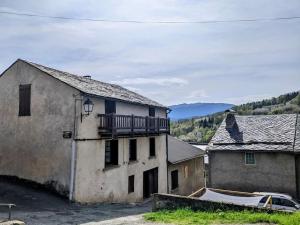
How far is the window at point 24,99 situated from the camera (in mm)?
19875

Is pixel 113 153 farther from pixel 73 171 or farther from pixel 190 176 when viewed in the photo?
pixel 190 176

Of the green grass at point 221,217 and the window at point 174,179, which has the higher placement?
the green grass at point 221,217

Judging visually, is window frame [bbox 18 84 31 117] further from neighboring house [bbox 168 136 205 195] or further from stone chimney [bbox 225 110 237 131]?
stone chimney [bbox 225 110 237 131]

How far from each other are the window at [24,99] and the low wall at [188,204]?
10347 mm

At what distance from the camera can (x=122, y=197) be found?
22125 millimetres

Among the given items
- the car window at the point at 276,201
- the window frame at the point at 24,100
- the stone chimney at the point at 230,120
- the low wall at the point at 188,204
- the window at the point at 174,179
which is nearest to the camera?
the low wall at the point at 188,204

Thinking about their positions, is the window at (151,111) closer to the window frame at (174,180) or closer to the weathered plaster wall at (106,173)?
the weathered plaster wall at (106,173)

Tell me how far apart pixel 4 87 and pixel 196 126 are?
92505 mm

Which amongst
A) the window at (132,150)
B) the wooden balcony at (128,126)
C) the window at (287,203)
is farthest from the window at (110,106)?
the window at (287,203)

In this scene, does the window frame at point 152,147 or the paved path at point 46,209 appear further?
the window frame at point 152,147

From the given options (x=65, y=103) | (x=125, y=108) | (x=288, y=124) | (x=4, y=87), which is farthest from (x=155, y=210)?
(x=288, y=124)

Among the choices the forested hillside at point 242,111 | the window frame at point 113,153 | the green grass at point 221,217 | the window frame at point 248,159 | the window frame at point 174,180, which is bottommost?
the window frame at point 174,180

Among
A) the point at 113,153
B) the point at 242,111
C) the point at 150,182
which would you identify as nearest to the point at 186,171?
the point at 150,182

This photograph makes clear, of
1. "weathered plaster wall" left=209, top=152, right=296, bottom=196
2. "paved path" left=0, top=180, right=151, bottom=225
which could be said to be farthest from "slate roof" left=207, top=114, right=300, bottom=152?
"paved path" left=0, top=180, right=151, bottom=225
